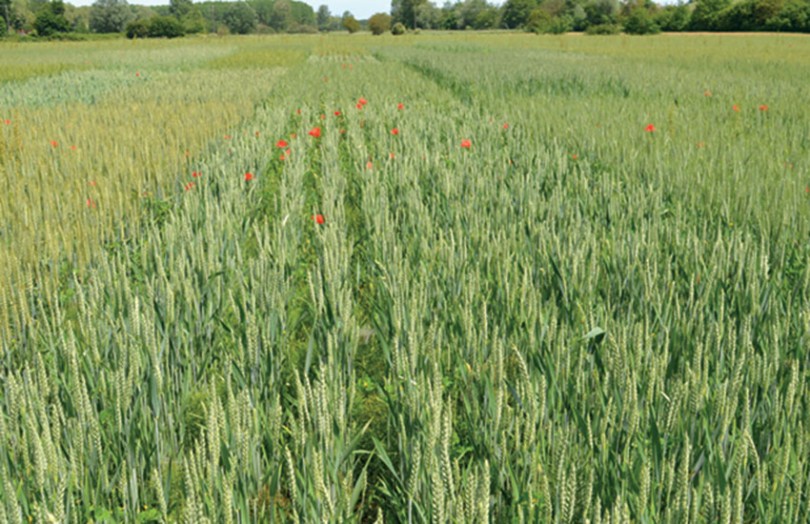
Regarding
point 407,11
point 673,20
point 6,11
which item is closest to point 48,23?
point 6,11

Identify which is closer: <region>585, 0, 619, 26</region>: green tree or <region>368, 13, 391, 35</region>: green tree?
<region>585, 0, 619, 26</region>: green tree

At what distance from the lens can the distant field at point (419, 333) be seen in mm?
1504

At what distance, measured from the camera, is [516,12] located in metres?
95.9

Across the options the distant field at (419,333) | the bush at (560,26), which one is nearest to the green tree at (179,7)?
the bush at (560,26)

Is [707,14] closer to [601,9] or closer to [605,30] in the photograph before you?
[605,30]

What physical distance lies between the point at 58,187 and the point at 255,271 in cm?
319

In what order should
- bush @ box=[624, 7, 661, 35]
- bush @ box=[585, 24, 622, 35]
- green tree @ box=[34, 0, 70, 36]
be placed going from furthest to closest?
green tree @ box=[34, 0, 70, 36] < bush @ box=[585, 24, 622, 35] < bush @ box=[624, 7, 661, 35]

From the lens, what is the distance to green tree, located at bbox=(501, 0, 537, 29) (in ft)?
311

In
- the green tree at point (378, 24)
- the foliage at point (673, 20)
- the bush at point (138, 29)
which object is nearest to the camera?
the foliage at point (673, 20)

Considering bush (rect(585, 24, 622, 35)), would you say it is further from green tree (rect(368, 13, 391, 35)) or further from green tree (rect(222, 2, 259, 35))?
green tree (rect(222, 2, 259, 35))

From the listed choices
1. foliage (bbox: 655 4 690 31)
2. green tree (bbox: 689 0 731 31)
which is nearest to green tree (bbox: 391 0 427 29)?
foliage (bbox: 655 4 690 31)

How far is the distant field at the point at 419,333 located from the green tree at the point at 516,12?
94.2 metres

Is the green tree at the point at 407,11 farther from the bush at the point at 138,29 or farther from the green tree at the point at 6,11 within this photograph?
the green tree at the point at 6,11

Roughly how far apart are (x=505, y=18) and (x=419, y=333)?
102001 mm
